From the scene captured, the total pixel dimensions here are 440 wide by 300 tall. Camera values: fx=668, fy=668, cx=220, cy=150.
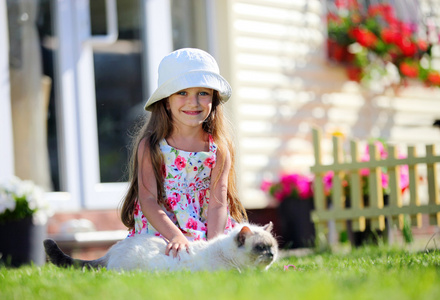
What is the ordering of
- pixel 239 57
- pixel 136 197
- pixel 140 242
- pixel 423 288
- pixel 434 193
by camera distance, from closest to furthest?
pixel 423 288 < pixel 140 242 < pixel 136 197 < pixel 434 193 < pixel 239 57

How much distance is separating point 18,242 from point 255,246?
2.29 m

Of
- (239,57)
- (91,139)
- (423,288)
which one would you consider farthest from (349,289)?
(239,57)

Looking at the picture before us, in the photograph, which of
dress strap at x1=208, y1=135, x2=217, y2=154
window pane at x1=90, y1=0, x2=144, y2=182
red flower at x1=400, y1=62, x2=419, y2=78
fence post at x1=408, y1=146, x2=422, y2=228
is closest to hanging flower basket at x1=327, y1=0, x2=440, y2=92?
red flower at x1=400, y1=62, x2=419, y2=78

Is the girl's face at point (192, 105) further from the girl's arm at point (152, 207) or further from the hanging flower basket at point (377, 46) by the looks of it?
the hanging flower basket at point (377, 46)

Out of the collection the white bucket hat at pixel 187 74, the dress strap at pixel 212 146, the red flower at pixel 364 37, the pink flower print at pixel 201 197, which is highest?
the red flower at pixel 364 37

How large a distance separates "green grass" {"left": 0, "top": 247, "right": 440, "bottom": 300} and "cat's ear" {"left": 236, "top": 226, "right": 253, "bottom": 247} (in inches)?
9.0

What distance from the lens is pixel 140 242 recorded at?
3.52m

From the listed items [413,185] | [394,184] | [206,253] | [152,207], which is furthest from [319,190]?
[206,253]

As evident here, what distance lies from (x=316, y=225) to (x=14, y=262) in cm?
276

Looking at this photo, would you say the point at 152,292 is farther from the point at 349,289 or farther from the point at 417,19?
the point at 417,19

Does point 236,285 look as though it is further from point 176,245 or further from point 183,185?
point 183,185

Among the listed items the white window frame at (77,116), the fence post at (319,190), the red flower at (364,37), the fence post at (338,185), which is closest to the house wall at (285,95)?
the red flower at (364,37)

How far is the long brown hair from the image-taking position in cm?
402

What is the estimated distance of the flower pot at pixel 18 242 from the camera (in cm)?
483
